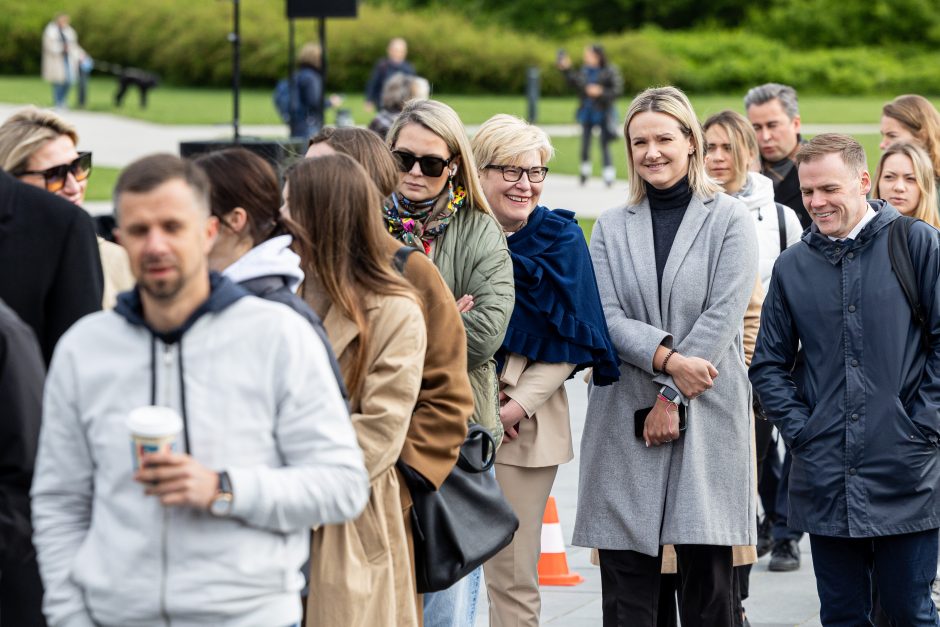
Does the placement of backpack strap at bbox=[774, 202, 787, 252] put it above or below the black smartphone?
above

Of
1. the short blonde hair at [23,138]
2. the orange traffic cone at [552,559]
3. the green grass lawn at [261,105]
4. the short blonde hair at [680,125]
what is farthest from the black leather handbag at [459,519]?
the green grass lawn at [261,105]

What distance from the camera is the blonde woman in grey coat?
16.4 ft

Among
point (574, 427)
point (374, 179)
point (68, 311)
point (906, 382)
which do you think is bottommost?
point (574, 427)

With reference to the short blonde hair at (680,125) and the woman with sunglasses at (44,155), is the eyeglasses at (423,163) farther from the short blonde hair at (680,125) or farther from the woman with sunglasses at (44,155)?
the woman with sunglasses at (44,155)

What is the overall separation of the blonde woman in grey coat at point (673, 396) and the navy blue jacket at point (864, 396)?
0.25 meters

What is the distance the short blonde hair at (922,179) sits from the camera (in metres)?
6.08

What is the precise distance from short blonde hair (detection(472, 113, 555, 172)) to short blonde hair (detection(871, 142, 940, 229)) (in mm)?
1750

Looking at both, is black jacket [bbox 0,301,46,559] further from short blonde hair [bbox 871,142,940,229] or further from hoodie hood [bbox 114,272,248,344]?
short blonde hair [bbox 871,142,940,229]

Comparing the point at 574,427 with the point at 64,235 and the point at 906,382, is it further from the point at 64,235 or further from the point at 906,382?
the point at 64,235

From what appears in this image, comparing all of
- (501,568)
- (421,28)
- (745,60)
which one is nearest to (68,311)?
(501,568)

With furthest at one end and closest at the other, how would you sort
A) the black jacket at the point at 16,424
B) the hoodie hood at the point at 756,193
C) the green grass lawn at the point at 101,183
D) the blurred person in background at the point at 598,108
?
the blurred person in background at the point at 598,108
the green grass lawn at the point at 101,183
the hoodie hood at the point at 756,193
the black jacket at the point at 16,424

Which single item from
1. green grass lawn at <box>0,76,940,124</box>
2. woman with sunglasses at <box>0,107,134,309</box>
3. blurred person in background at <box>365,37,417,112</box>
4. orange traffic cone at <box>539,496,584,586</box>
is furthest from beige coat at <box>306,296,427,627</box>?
green grass lawn at <box>0,76,940,124</box>

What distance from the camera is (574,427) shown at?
9188 millimetres

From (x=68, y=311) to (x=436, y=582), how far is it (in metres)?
1.22
